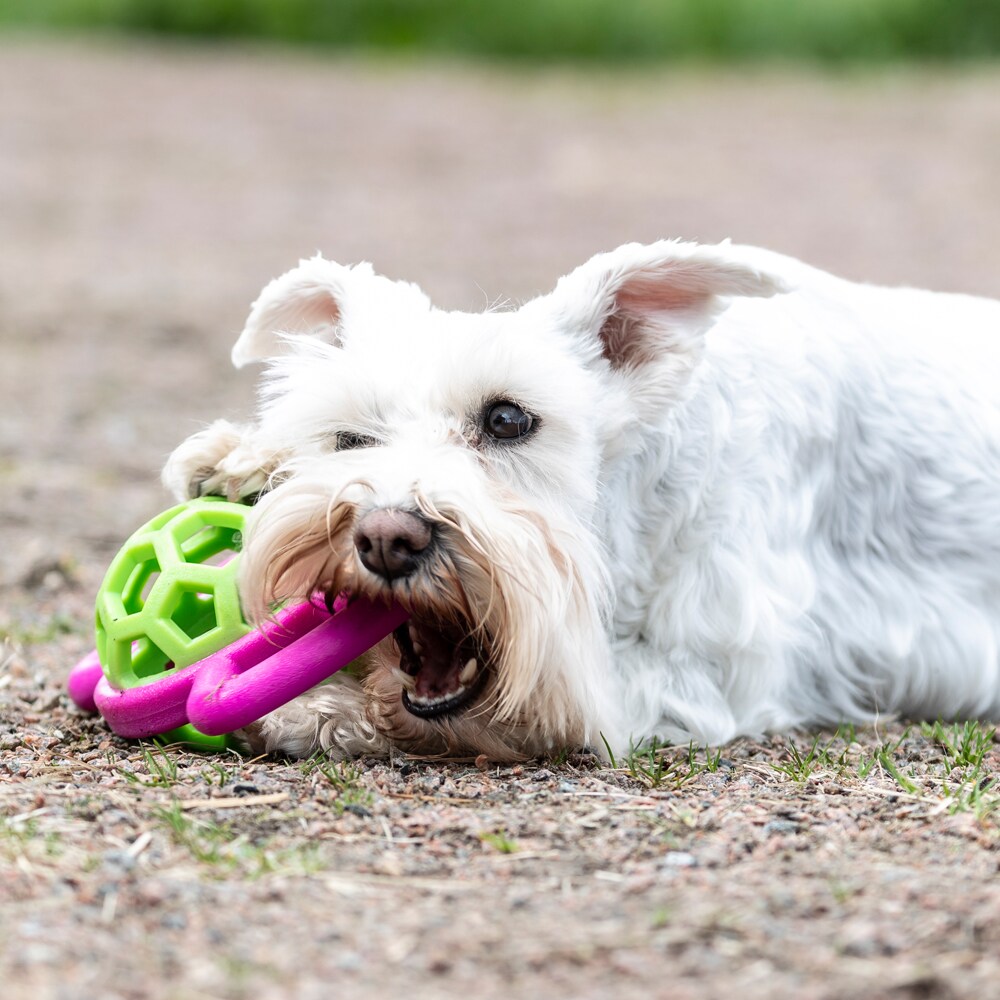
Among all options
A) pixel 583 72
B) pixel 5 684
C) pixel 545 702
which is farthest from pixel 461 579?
pixel 583 72

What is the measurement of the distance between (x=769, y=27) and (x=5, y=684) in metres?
21.2

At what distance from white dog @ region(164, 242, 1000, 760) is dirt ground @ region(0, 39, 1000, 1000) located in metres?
0.20

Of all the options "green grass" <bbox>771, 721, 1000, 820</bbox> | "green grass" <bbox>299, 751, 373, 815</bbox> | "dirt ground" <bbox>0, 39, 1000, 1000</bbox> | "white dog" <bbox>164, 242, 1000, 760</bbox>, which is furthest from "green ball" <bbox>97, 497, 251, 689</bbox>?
"green grass" <bbox>771, 721, 1000, 820</bbox>

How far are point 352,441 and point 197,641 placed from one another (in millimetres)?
667

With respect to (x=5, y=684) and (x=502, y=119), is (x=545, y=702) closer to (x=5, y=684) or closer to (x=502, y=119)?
(x=5, y=684)

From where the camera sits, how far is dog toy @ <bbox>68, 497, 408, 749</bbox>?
13.0 ft

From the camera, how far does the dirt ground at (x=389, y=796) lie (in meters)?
2.77

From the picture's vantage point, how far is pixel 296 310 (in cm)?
472

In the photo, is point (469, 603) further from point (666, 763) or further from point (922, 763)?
point (922, 763)

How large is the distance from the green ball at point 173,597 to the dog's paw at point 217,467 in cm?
5

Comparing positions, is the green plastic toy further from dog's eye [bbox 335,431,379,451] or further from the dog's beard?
A: dog's eye [bbox 335,431,379,451]

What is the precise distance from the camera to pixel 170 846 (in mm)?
3350

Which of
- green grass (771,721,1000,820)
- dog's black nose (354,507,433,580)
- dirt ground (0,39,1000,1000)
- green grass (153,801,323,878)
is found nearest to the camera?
dirt ground (0,39,1000,1000)

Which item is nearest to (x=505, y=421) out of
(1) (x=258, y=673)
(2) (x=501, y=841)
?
(1) (x=258, y=673)
